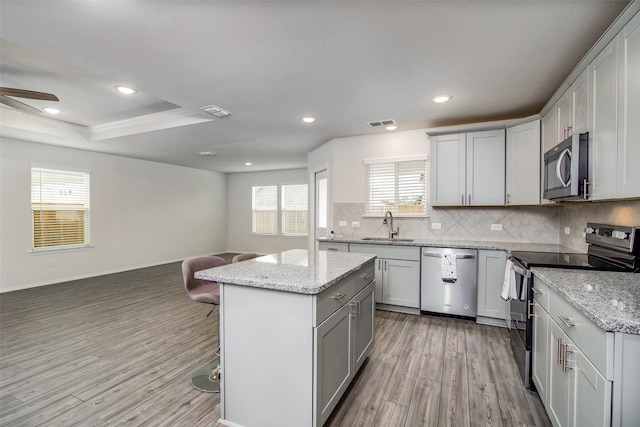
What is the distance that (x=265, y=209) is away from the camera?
28.1 feet

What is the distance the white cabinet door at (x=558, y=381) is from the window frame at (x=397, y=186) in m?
2.58

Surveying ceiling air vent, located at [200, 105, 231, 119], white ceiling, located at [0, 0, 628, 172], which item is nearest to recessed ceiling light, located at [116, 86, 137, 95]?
white ceiling, located at [0, 0, 628, 172]

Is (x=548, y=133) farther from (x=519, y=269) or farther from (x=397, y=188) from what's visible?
(x=397, y=188)

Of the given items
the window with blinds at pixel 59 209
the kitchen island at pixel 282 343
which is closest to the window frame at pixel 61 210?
the window with blinds at pixel 59 209

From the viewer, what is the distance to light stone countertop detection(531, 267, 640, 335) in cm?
106

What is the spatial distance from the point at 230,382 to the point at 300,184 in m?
6.52

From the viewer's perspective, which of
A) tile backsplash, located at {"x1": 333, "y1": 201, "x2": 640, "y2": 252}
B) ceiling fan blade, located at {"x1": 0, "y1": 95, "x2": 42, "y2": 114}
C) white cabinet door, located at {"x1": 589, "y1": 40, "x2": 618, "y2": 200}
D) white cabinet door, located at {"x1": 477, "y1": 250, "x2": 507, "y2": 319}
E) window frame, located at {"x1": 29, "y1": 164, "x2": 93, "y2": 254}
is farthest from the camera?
window frame, located at {"x1": 29, "y1": 164, "x2": 93, "y2": 254}

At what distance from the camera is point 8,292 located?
4.63m

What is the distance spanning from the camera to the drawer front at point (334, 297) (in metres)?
1.60

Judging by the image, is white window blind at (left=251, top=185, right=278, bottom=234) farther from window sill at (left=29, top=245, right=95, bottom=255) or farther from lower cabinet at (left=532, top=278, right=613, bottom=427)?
lower cabinet at (left=532, top=278, right=613, bottom=427)

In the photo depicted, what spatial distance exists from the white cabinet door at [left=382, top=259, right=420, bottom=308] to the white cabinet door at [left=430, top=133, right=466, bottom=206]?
0.94m

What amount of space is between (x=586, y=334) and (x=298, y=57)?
2381 millimetres

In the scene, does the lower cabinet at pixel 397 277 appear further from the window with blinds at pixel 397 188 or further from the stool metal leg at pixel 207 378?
the stool metal leg at pixel 207 378

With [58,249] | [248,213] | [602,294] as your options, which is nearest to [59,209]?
[58,249]
